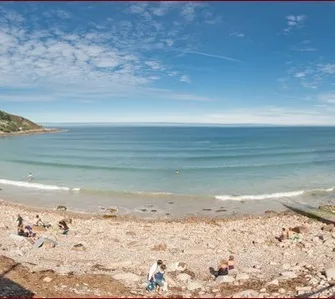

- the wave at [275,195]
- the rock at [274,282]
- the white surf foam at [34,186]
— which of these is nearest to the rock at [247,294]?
the rock at [274,282]

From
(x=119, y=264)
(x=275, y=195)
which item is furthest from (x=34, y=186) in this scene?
(x=119, y=264)

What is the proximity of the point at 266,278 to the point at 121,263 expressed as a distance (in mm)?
6572

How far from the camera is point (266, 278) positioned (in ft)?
51.2

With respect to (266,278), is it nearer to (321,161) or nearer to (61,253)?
(61,253)

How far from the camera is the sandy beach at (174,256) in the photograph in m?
14.3

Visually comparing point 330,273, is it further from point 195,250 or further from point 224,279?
point 195,250

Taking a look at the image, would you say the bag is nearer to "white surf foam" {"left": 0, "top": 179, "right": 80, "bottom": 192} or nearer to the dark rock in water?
the dark rock in water

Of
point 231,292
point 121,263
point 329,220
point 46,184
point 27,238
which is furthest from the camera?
point 46,184

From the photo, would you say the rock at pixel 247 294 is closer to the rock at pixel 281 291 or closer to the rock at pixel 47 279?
the rock at pixel 281 291

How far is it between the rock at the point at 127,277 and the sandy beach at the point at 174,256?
0.04 m

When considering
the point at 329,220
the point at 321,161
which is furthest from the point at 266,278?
the point at 321,161

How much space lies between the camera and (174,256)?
19.2m

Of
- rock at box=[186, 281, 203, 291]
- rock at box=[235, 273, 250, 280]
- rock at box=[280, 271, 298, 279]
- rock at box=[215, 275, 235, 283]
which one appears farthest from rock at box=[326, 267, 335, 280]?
rock at box=[186, 281, 203, 291]

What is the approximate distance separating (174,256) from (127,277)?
13.3ft
